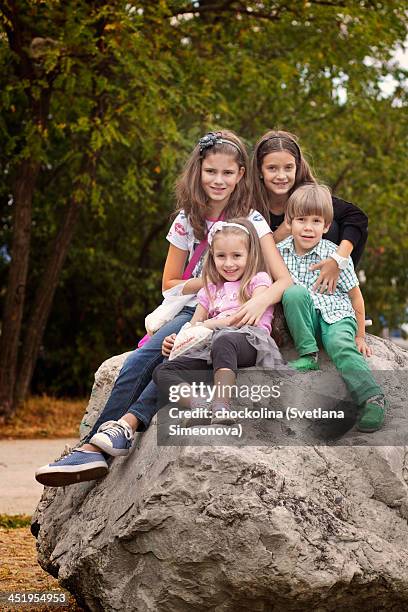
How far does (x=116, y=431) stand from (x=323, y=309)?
1135 millimetres

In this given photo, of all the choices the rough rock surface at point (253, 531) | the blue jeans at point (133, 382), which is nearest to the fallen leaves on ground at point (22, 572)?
the rough rock surface at point (253, 531)

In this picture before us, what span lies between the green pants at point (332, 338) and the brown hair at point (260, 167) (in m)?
0.76

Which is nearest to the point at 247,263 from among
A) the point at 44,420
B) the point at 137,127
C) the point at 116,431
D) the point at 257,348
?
the point at 257,348

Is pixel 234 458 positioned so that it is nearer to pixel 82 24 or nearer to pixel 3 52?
pixel 82 24

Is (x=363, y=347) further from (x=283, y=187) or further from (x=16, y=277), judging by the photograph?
(x=16, y=277)

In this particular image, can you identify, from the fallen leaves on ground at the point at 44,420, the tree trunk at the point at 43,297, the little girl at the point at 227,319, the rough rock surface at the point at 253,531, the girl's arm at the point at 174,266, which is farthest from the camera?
the tree trunk at the point at 43,297

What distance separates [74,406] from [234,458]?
9.86 m

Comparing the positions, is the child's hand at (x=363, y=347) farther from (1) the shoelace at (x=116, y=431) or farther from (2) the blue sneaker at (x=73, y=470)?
(2) the blue sneaker at (x=73, y=470)

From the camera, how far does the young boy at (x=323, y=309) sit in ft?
15.3

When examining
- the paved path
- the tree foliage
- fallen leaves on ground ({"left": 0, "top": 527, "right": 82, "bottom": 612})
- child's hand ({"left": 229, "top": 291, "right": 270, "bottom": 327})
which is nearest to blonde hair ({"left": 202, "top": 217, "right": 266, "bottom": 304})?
child's hand ({"left": 229, "top": 291, "right": 270, "bottom": 327})

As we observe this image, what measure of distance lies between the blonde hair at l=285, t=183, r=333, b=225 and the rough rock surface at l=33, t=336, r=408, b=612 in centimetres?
90

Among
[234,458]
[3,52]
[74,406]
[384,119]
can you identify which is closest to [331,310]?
[234,458]

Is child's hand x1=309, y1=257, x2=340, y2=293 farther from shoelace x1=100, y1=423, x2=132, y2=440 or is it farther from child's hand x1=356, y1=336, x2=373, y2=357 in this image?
shoelace x1=100, y1=423, x2=132, y2=440

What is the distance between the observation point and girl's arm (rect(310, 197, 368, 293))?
16.5ft
